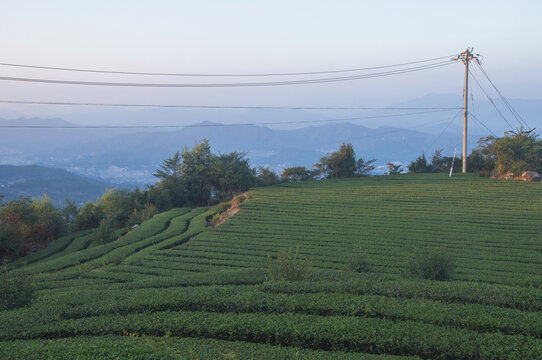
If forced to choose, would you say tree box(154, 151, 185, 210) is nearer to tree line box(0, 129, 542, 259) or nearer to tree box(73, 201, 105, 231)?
tree line box(0, 129, 542, 259)

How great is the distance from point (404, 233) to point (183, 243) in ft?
46.4

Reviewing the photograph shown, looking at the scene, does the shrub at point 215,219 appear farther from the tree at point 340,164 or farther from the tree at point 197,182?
the tree at point 340,164

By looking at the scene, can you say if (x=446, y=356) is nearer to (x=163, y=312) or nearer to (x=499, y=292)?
(x=499, y=292)

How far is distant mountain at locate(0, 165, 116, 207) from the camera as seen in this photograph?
9331 cm

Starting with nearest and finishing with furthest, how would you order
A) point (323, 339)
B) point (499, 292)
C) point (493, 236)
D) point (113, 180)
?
point (323, 339)
point (499, 292)
point (493, 236)
point (113, 180)

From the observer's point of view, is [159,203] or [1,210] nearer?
[1,210]

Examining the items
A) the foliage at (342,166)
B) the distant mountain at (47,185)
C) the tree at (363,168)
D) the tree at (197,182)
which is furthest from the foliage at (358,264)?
the distant mountain at (47,185)

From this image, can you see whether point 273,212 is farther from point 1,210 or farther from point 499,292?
point 1,210

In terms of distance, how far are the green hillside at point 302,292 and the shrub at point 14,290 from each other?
453mm

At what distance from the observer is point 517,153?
39469 millimetres

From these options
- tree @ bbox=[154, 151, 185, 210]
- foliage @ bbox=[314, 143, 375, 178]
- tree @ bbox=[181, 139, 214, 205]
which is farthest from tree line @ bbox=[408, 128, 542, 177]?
tree @ bbox=[154, 151, 185, 210]

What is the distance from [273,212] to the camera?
96.6ft

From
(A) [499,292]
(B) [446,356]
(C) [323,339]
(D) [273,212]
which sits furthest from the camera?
(D) [273,212]

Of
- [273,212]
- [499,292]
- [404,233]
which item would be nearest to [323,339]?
[499,292]
